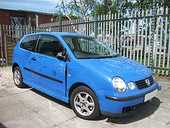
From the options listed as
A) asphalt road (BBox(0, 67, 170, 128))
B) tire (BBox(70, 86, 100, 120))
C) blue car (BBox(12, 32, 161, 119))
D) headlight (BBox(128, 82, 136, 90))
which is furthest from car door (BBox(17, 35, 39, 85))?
headlight (BBox(128, 82, 136, 90))

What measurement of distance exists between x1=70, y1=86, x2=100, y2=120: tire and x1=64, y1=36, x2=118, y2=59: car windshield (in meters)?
0.76

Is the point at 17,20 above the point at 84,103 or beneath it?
above

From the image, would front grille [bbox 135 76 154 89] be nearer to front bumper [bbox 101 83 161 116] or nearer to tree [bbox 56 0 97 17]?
front bumper [bbox 101 83 161 116]

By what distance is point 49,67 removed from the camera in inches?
215

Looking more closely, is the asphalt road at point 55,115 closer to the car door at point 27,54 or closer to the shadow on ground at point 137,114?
the shadow on ground at point 137,114

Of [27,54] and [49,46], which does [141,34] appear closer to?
[49,46]

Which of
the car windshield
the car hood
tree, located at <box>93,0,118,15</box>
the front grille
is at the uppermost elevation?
tree, located at <box>93,0,118,15</box>

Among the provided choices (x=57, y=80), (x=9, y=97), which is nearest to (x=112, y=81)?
(x=57, y=80)

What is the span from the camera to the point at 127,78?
14.7 feet

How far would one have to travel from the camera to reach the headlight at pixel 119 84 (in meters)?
4.33

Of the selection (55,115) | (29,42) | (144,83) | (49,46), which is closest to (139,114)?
(144,83)

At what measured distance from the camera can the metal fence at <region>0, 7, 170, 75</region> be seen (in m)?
7.86

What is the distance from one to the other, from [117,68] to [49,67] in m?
1.53

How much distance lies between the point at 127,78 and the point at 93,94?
2.17 feet
